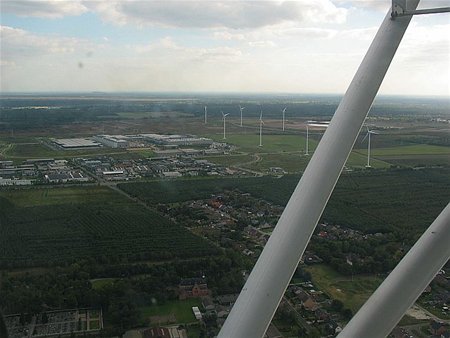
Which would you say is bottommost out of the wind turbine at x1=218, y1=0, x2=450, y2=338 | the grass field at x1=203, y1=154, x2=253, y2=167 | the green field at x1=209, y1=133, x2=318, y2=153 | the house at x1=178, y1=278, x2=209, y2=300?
the house at x1=178, y1=278, x2=209, y2=300

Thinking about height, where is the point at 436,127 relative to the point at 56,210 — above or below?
above

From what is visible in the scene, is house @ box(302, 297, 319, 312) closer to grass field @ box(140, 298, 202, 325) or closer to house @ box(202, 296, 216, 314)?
house @ box(202, 296, 216, 314)

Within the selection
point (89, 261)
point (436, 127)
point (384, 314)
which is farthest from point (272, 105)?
point (384, 314)

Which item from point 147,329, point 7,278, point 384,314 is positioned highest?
point 384,314

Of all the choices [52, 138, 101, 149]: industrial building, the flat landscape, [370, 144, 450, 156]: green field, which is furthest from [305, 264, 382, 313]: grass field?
[52, 138, 101, 149]: industrial building

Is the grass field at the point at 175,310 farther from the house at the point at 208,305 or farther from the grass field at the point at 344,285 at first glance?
the grass field at the point at 344,285

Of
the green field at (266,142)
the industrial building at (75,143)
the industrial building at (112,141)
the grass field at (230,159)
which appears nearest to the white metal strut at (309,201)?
the grass field at (230,159)

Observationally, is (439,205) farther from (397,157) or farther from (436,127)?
(436,127)
